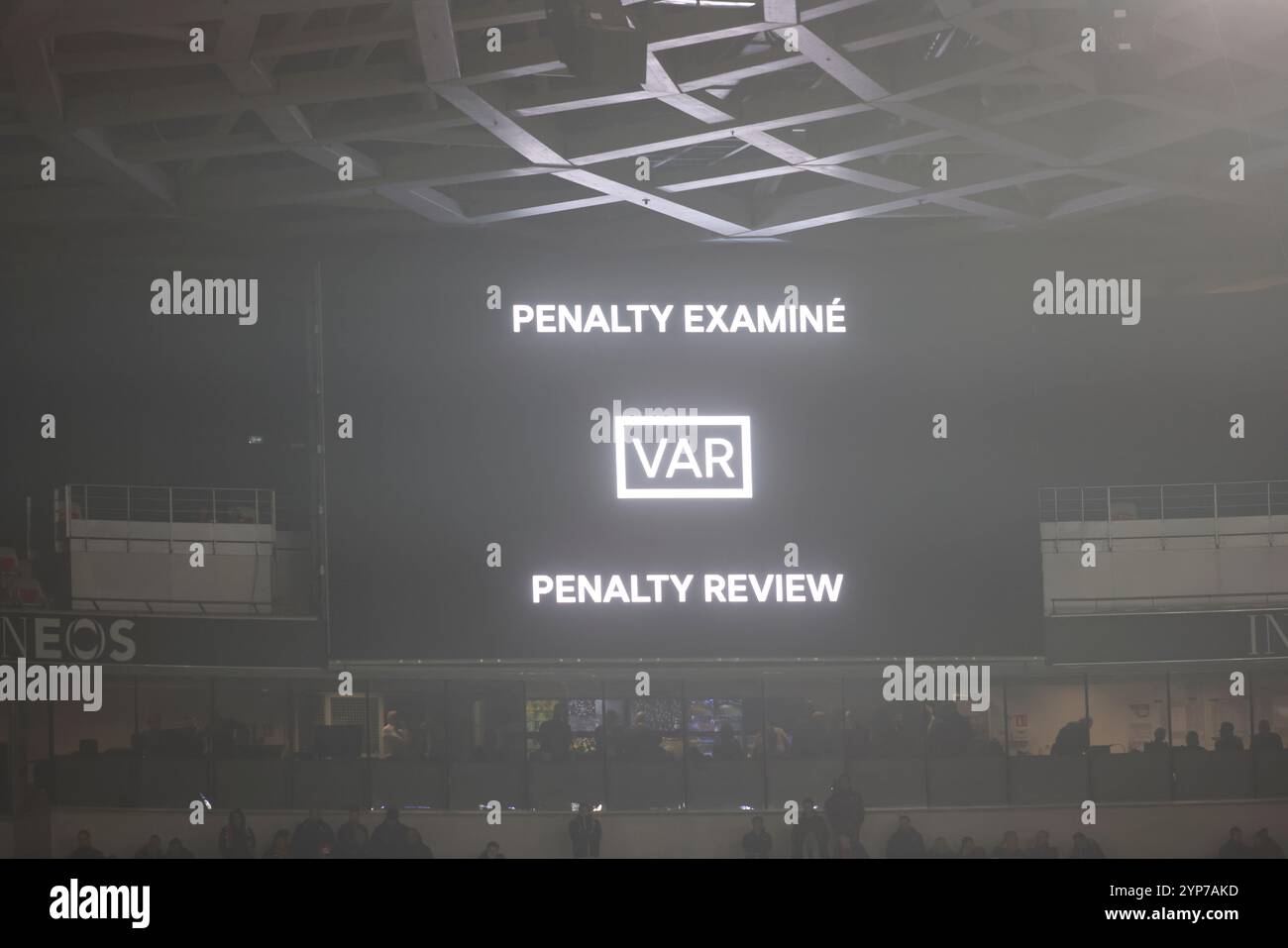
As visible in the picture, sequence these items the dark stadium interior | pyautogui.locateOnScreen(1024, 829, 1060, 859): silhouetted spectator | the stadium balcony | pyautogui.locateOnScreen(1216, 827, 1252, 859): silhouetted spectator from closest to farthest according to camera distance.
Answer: the dark stadium interior
pyautogui.locateOnScreen(1024, 829, 1060, 859): silhouetted spectator
pyautogui.locateOnScreen(1216, 827, 1252, 859): silhouetted spectator
the stadium balcony

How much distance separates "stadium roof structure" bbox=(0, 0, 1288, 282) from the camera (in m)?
9.55

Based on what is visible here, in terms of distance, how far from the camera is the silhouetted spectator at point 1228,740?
48.3ft

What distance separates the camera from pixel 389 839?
12508 mm

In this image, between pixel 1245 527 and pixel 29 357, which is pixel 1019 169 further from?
pixel 29 357

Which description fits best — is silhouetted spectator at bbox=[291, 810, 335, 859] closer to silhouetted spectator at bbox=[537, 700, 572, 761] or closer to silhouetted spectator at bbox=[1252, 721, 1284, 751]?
silhouetted spectator at bbox=[537, 700, 572, 761]

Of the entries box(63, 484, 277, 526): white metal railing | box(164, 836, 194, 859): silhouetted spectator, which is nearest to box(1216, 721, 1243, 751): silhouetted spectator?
box(63, 484, 277, 526): white metal railing

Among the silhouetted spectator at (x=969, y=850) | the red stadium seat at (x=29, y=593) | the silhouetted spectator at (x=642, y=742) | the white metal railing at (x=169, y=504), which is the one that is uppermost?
the white metal railing at (x=169, y=504)

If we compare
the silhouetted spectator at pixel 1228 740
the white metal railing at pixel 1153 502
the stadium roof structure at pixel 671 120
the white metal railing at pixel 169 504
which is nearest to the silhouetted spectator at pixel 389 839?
the white metal railing at pixel 169 504

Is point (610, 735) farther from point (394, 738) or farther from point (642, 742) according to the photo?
point (394, 738)

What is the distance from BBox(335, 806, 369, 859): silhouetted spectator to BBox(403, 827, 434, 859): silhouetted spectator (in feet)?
1.31

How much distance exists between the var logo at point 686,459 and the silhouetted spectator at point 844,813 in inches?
131

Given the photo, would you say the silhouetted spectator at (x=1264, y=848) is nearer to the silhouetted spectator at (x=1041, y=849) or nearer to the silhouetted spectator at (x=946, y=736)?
the silhouetted spectator at (x=1041, y=849)
